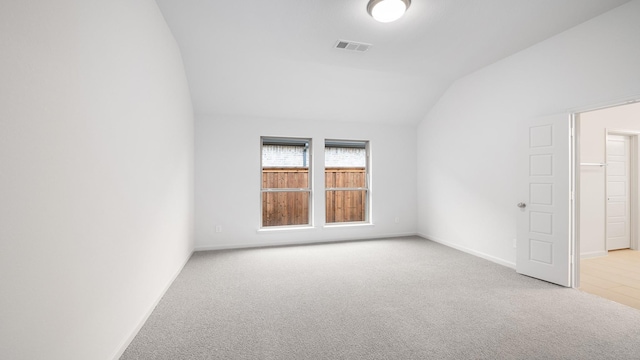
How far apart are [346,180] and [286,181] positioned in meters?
1.30

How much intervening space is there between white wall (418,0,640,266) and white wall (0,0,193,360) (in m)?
4.32

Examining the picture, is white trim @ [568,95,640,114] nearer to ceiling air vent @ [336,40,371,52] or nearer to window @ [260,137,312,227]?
ceiling air vent @ [336,40,371,52]

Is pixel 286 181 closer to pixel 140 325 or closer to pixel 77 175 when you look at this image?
pixel 140 325

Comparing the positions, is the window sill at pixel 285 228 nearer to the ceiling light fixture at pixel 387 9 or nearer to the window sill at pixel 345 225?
the window sill at pixel 345 225

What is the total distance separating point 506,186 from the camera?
12.7 feet

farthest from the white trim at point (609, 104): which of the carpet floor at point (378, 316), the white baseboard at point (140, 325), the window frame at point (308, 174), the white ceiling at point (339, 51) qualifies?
the white baseboard at point (140, 325)

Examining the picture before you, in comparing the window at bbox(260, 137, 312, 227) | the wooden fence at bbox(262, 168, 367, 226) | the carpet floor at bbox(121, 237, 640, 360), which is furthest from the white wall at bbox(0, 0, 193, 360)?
the wooden fence at bbox(262, 168, 367, 226)

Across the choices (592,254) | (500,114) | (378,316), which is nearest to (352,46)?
(500,114)

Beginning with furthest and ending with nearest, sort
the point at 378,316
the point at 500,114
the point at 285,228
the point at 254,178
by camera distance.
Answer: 1. the point at 285,228
2. the point at 254,178
3. the point at 500,114
4. the point at 378,316

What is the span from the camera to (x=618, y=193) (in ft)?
15.0

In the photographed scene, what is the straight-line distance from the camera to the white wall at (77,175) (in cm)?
108

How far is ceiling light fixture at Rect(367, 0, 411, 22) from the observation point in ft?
8.32

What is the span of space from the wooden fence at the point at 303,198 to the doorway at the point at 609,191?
3.52 metres

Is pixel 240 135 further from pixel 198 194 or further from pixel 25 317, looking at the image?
pixel 25 317
